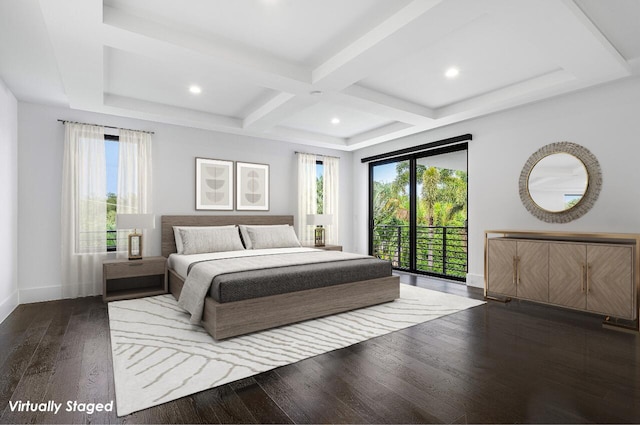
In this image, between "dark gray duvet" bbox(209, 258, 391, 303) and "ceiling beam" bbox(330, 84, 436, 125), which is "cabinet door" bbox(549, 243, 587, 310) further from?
"ceiling beam" bbox(330, 84, 436, 125)

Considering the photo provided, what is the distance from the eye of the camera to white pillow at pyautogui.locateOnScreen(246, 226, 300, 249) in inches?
201

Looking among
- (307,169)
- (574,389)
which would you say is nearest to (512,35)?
(574,389)

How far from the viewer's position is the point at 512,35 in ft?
9.21

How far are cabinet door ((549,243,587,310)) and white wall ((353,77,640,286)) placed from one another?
1.64 ft

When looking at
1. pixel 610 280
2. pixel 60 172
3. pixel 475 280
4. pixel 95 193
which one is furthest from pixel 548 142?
pixel 60 172

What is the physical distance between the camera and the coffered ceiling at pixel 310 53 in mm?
A: 2375

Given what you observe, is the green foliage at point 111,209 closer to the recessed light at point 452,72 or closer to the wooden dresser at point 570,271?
the recessed light at point 452,72

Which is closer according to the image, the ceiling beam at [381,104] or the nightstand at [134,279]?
the ceiling beam at [381,104]

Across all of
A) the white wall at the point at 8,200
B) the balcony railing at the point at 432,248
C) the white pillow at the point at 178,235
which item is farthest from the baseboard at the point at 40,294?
the balcony railing at the point at 432,248

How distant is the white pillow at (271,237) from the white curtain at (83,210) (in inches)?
78.6

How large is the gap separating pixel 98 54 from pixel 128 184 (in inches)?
86.2

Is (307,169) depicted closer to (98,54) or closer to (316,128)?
(316,128)

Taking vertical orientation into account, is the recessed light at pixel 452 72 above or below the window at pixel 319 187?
above

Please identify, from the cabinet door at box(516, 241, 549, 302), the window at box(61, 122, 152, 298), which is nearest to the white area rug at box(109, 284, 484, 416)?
the cabinet door at box(516, 241, 549, 302)
